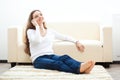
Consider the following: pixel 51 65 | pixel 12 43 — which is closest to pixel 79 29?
pixel 12 43

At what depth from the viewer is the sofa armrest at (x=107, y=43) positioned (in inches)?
152

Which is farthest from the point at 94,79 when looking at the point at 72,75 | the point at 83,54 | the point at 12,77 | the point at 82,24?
the point at 82,24

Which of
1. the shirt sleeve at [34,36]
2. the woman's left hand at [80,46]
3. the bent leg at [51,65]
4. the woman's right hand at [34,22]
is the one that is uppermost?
the woman's right hand at [34,22]

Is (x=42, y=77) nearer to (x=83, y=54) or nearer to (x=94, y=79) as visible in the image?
(x=94, y=79)

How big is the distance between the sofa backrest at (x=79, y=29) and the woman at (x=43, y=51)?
2.28 ft

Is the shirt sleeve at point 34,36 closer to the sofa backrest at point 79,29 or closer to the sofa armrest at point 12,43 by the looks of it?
the sofa armrest at point 12,43

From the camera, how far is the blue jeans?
9.37ft

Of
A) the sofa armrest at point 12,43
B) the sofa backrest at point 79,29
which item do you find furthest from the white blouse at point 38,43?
the sofa backrest at point 79,29

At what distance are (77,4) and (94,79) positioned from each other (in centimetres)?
225

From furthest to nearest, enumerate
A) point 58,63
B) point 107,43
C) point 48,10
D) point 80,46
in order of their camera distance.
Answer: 1. point 48,10
2. point 107,43
3. point 80,46
4. point 58,63

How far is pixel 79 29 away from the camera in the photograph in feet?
14.3

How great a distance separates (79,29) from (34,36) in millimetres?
1261

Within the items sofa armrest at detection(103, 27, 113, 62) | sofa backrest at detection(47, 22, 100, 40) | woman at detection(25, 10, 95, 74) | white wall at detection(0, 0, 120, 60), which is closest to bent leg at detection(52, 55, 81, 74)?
woman at detection(25, 10, 95, 74)

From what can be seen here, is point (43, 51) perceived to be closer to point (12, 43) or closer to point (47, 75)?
point (47, 75)
